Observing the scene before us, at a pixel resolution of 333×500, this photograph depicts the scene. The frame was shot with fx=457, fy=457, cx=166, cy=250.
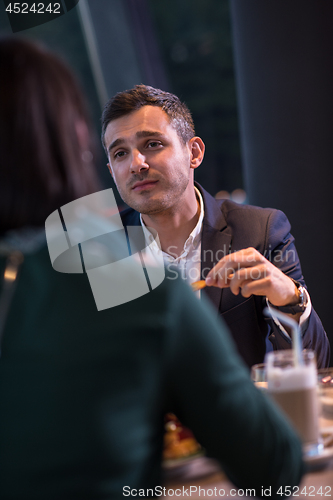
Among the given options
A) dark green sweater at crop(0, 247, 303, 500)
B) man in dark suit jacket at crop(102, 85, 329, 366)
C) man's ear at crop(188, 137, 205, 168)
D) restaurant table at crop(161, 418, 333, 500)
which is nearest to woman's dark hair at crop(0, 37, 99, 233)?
dark green sweater at crop(0, 247, 303, 500)

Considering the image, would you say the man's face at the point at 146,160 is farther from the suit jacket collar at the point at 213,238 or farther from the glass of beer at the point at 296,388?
the glass of beer at the point at 296,388

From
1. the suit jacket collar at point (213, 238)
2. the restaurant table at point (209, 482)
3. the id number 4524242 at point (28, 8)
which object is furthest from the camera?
the id number 4524242 at point (28, 8)

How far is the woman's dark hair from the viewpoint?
0.61 meters

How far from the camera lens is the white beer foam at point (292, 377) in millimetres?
842

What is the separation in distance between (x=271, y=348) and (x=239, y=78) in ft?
5.44

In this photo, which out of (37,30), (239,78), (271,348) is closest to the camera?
(271,348)

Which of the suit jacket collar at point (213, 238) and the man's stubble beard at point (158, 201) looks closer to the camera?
the suit jacket collar at point (213, 238)

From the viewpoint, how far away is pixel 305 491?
671 millimetres

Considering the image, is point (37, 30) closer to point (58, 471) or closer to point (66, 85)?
point (66, 85)

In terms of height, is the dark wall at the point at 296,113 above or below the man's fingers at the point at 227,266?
above

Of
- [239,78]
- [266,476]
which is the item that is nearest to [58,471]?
[266,476]

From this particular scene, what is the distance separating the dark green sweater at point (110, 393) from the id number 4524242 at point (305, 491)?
15mm

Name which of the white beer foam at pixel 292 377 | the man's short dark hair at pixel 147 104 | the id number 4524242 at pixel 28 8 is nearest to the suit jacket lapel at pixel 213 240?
the man's short dark hair at pixel 147 104

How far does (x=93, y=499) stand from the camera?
0.55 m
